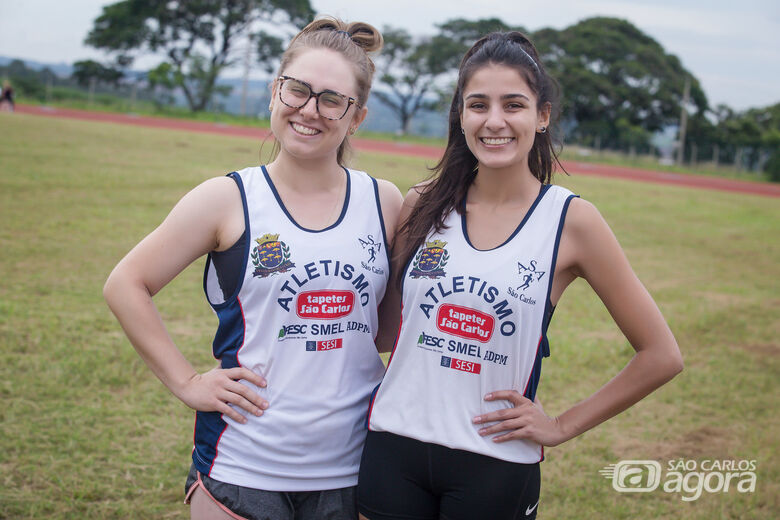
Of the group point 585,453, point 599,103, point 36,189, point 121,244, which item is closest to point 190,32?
point 599,103

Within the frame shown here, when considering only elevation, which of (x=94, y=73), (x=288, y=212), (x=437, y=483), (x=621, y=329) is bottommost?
(x=437, y=483)

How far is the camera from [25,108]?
96.6 feet

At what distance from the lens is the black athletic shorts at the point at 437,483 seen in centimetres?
189

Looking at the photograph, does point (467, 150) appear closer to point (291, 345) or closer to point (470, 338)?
point (470, 338)

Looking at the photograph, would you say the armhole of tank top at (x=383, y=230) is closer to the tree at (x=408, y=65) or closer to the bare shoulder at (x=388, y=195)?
the bare shoulder at (x=388, y=195)

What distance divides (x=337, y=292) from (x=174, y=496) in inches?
81.6

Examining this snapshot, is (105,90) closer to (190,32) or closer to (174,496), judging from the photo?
(190,32)

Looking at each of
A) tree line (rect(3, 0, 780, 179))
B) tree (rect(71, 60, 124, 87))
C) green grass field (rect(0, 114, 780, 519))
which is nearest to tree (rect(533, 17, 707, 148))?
tree line (rect(3, 0, 780, 179))

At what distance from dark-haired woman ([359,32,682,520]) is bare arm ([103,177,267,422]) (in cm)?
39

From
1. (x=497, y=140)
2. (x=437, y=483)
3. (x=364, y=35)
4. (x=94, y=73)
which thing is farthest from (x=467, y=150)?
(x=94, y=73)

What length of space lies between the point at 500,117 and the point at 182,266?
95 cm

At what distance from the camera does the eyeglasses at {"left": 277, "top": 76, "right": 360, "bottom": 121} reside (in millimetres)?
1978

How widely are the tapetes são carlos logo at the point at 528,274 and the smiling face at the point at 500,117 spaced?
0.98 feet

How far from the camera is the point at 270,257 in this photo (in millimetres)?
1894
